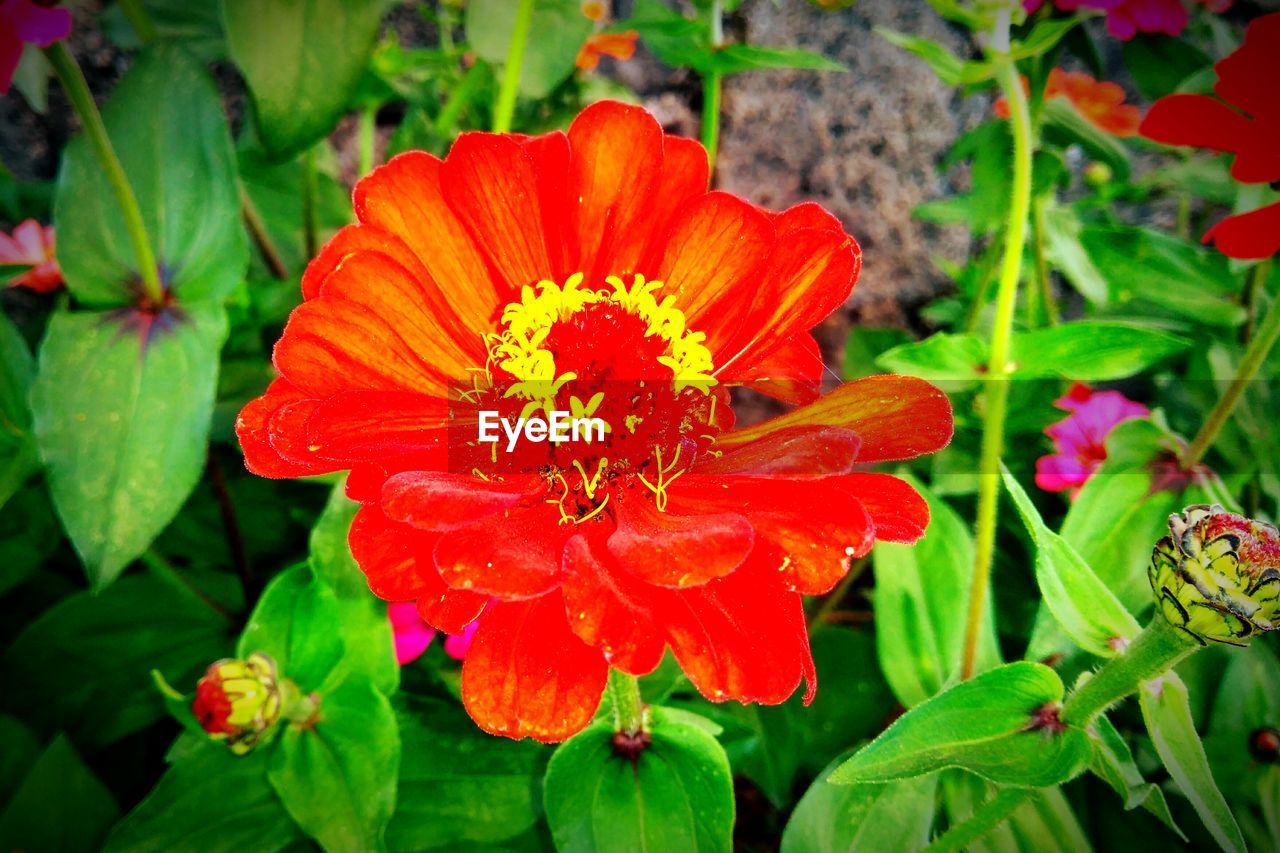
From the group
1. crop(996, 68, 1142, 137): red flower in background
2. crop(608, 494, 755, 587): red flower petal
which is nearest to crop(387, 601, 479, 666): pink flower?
crop(608, 494, 755, 587): red flower petal

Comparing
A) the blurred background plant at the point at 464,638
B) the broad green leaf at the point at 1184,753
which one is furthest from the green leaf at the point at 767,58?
the broad green leaf at the point at 1184,753

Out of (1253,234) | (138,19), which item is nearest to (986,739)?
(1253,234)

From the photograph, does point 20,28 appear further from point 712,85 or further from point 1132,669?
point 1132,669

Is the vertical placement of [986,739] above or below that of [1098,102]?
below

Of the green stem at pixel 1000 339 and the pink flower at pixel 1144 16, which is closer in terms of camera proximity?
the green stem at pixel 1000 339

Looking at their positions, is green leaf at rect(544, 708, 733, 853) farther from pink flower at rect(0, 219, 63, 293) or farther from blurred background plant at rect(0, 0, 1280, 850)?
pink flower at rect(0, 219, 63, 293)

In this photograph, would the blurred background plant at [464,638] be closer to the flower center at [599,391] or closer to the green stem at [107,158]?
the green stem at [107,158]

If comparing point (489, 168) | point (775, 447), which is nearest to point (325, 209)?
point (489, 168)
